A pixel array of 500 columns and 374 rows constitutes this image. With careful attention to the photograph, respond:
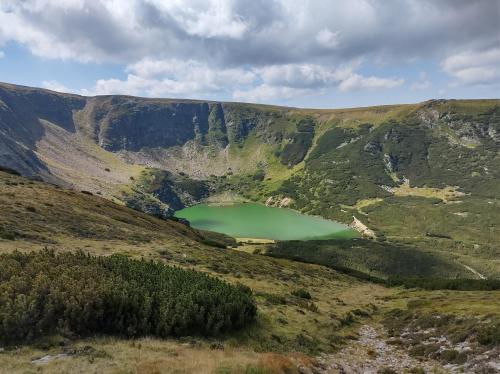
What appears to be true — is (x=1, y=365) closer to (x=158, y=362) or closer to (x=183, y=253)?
(x=158, y=362)

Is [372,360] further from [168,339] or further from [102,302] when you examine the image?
[102,302]

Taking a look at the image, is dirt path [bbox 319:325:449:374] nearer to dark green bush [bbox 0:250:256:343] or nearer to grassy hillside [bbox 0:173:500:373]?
grassy hillside [bbox 0:173:500:373]

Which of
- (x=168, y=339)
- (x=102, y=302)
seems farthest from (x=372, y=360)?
(x=102, y=302)

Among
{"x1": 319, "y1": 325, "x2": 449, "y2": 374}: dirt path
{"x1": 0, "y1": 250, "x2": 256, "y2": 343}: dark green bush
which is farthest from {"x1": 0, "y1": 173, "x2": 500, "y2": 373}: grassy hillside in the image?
{"x1": 319, "y1": 325, "x2": 449, "y2": 374}: dirt path

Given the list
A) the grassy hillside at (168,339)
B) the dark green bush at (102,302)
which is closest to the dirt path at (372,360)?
the grassy hillside at (168,339)

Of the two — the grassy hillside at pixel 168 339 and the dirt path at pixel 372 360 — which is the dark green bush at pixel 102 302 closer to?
the grassy hillside at pixel 168 339

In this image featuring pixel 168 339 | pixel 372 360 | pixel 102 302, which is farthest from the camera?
pixel 372 360

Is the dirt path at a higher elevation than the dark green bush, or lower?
lower

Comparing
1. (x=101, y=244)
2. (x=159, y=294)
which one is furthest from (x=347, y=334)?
(x=101, y=244)
